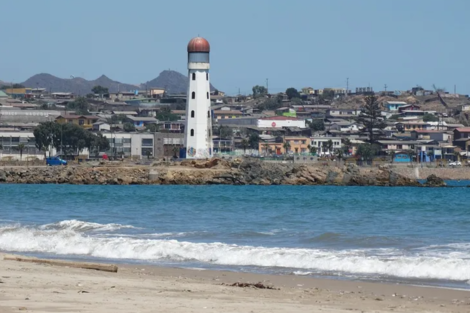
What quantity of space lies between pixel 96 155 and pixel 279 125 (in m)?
39.5

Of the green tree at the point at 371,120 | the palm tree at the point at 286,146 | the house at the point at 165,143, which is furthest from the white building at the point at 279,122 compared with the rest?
the house at the point at 165,143

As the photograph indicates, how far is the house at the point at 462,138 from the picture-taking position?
120 m

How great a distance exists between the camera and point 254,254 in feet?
57.3

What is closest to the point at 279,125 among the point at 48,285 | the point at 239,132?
the point at 239,132

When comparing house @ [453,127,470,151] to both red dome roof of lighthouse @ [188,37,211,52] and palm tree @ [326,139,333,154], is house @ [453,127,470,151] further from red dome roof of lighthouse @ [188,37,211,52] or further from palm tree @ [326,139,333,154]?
red dome roof of lighthouse @ [188,37,211,52]

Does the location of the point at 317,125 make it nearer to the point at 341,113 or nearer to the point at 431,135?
the point at 431,135

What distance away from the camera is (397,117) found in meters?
157

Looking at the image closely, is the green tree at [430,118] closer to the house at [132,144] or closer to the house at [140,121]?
the house at [140,121]

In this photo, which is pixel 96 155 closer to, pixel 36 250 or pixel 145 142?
pixel 145 142

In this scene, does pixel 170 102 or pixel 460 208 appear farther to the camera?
pixel 170 102

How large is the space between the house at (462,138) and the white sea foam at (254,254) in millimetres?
103533

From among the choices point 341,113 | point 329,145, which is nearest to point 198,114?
point 329,145

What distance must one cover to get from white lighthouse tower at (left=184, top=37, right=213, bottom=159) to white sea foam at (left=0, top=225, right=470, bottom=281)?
45125 millimetres

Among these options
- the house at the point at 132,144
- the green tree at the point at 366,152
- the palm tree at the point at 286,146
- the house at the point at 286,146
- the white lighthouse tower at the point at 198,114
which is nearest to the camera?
the white lighthouse tower at the point at 198,114
